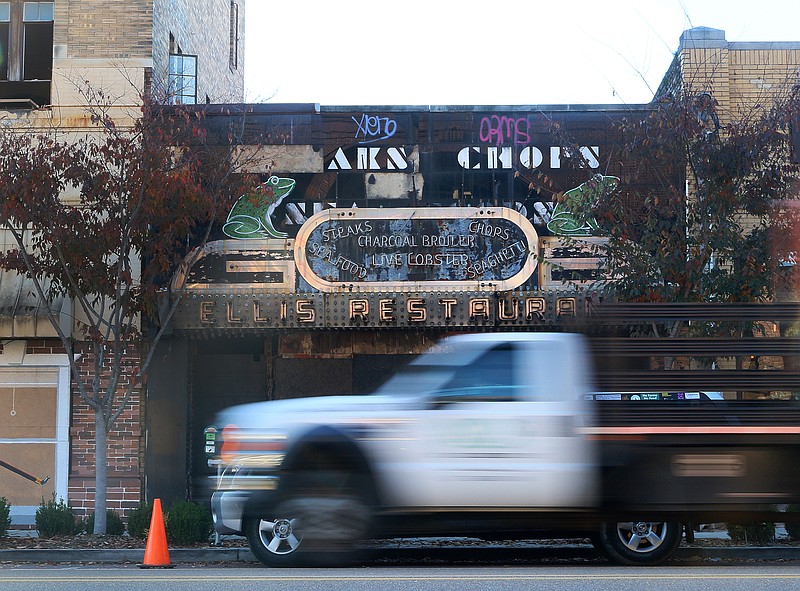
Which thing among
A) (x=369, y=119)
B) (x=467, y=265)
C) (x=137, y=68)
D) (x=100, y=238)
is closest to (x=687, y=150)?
(x=467, y=265)

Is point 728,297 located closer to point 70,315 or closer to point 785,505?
point 785,505

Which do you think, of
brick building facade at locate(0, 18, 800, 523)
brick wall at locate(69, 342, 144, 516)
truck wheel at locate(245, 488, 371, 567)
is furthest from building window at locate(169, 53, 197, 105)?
truck wheel at locate(245, 488, 371, 567)

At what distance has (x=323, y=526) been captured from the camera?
30.5 ft

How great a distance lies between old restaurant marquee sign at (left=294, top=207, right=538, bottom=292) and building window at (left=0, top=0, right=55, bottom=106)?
530 cm

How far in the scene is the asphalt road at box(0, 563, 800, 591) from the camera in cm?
808

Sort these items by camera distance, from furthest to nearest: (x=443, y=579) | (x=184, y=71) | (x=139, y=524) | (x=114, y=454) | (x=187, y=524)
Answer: (x=184, y=71) < (x=114, y=454) < (x=139, y=524) < (x=187, y=524) < (x=443, y=579)

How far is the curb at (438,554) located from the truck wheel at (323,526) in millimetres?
2201

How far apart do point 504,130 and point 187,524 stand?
824 centimetres

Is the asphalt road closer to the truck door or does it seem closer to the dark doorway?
the truck door

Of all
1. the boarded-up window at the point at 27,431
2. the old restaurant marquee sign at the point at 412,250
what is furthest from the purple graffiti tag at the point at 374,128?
the boarded-up window at the point at 27,431

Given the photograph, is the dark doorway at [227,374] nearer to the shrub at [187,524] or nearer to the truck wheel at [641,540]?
the shrub at [187,524]

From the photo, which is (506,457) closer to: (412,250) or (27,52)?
(412,250)

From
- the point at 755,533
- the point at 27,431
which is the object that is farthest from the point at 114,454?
the point at 755,533

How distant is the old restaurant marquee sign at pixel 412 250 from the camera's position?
17.4 meters
